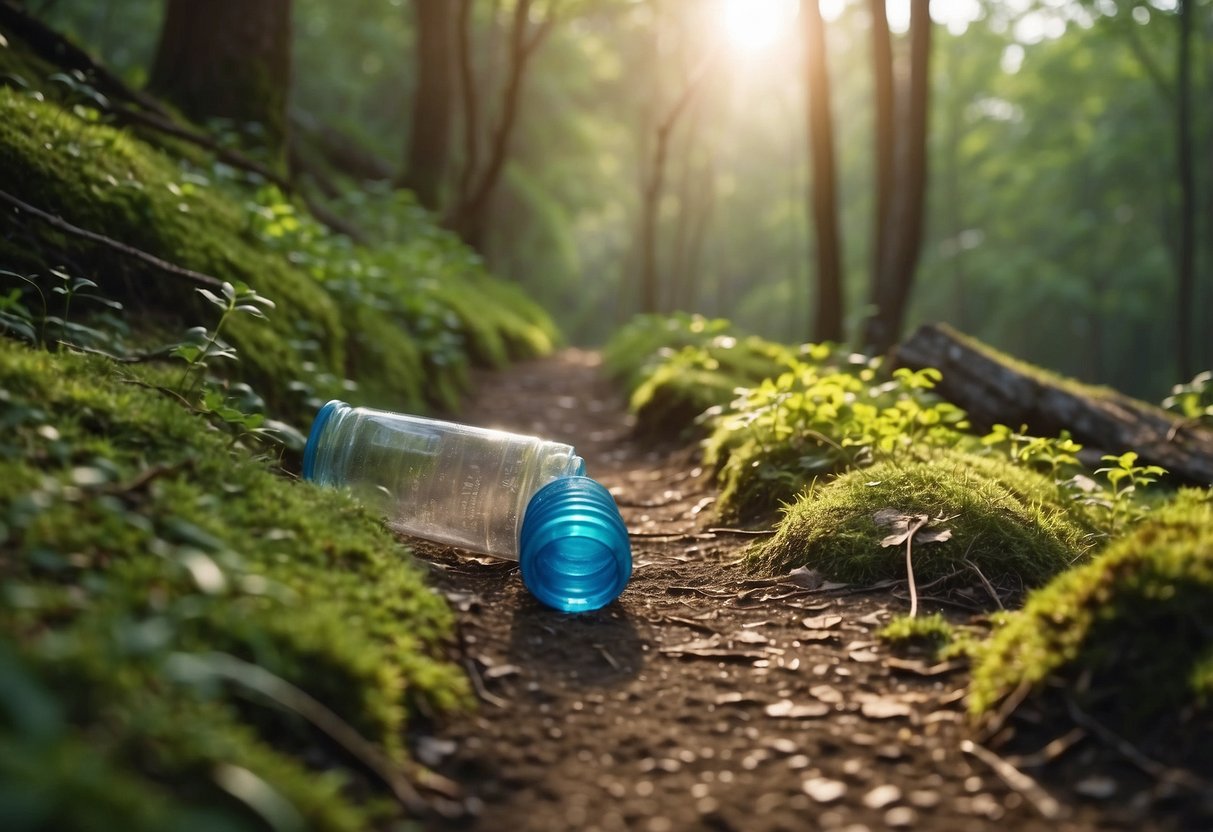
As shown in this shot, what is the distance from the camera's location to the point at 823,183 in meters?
10.7

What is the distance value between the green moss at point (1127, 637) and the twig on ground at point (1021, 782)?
0.50ft

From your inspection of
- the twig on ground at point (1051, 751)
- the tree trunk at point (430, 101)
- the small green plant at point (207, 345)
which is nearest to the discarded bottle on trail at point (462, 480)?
the small green plant at point (207, 345)

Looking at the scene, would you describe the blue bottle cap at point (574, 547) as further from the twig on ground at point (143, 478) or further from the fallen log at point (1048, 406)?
the fallen log at point (1048, 406)

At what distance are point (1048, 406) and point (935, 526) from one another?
300cm

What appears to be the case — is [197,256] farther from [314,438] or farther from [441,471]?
[441,471]

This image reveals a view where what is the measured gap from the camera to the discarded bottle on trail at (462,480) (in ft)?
11.4

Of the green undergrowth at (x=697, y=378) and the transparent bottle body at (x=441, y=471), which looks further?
the green undergrowth at (x=697, y=378)

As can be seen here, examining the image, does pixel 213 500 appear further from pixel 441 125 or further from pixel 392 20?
pixel 392 20

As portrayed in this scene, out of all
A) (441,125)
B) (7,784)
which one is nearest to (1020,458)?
(7,784)

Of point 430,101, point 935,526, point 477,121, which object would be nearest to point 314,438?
point 935,526

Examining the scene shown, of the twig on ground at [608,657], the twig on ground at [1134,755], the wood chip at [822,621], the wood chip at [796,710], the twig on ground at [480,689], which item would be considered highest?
the twig on ground at [1134,755]

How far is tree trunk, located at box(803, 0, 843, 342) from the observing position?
1048cm

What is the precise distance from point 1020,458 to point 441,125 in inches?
472

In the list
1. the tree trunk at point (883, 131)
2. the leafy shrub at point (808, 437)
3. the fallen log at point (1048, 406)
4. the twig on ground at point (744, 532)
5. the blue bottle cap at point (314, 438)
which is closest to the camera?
the blue bottle cap at point (314, 438)
